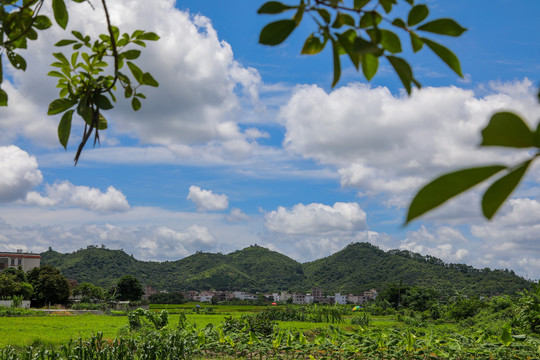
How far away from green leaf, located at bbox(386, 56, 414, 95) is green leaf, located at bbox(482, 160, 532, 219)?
0.23 m

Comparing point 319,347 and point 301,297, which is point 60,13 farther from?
point 301,297

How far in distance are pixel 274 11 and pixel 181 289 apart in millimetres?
Result: 68744

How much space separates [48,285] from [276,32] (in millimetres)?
27966

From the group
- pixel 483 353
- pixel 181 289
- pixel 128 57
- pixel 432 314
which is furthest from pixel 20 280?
pixel 181 289

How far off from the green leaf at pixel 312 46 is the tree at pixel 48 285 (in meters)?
27.7

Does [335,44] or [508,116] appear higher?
[335,44]

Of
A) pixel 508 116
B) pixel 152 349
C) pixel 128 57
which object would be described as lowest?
pixel 152 349

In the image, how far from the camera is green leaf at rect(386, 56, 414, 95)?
0.52 m

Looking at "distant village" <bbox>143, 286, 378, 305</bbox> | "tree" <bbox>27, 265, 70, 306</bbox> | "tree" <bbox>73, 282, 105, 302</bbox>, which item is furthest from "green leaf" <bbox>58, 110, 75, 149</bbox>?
"distant village" <bbox>143, 286, 378, 305</bbox>

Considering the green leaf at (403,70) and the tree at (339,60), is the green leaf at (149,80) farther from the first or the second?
the green leaf at (403,70)

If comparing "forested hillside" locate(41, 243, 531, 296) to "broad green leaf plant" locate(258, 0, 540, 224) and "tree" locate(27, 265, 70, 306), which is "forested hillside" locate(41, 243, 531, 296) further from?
"broad green leaf plant" locate(258, 0, 540, 224)

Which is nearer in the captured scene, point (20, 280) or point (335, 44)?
point (335, 44)

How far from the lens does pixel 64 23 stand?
909 millimetres

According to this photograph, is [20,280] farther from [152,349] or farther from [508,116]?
[508,116]
